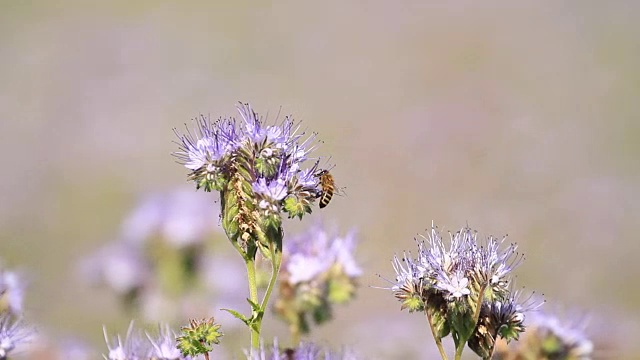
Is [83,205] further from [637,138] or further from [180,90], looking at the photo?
[637,138]

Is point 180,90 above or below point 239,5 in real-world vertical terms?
below

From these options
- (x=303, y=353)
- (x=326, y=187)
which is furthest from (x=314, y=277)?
(x=303, y=353)

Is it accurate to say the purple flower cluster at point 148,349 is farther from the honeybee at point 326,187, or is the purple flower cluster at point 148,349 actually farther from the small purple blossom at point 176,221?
the small purple blossom at point 176,221

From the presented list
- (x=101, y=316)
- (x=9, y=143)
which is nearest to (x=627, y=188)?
(x=101, y=316)

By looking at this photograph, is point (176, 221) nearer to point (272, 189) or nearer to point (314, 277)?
point (314, 277)

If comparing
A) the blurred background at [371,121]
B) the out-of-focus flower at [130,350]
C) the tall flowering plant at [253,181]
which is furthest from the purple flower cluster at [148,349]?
the blurred background at [371,121]

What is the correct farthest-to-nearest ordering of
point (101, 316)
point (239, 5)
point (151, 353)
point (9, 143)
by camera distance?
1. point (239, 5)
2. point (9, 143)
3. point (101, 316)
4. point (151, 353)
